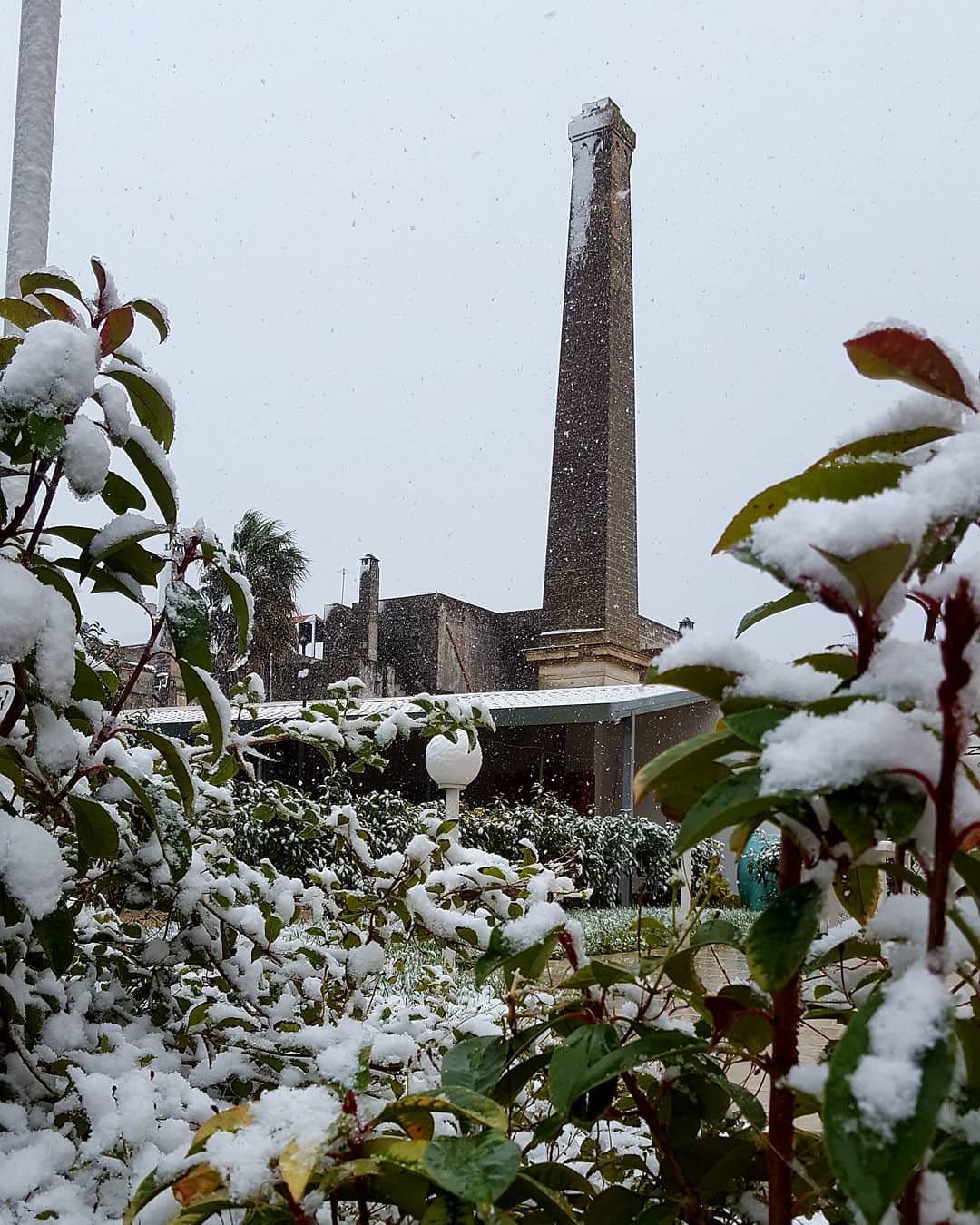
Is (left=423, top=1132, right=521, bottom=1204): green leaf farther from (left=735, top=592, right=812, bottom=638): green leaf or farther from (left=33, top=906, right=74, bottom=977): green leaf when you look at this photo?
(left=33, top=906, right=74, bottom=977): green leaf

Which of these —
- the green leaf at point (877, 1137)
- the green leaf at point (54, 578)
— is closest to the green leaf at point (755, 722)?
the green leaf at point (877, 1137)

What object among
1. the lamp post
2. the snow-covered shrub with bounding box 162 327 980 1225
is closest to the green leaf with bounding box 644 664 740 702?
the snow-covered shrub with bounding box 162 327 980 1225

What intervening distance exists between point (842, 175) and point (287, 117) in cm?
1155

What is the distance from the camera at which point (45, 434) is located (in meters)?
0.78

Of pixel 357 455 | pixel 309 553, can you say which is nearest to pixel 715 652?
pixel 309 553

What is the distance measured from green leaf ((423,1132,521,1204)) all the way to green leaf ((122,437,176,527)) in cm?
63

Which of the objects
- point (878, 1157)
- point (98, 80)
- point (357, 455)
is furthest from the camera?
point (357, 455)

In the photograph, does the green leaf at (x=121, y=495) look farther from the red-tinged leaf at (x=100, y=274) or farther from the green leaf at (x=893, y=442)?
the green leaf at (x=893, y=442)

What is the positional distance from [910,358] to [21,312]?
0.80 meters

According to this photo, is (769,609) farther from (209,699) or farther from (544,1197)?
(209,699)

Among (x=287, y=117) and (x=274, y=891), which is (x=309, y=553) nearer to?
(x=287, y=117)

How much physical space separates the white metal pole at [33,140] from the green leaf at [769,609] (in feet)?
7.05

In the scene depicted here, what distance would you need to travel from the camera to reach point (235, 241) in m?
30.0

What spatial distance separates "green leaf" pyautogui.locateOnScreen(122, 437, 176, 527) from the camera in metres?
0.92
